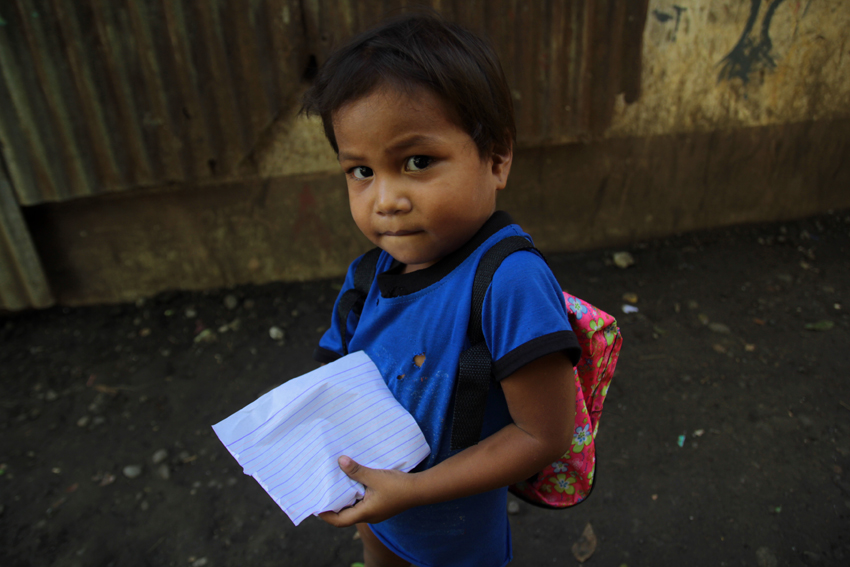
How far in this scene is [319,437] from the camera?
993 millimetres

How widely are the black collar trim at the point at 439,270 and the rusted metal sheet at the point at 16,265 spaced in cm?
293

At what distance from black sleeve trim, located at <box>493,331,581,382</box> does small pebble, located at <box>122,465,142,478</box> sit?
7.21 ft

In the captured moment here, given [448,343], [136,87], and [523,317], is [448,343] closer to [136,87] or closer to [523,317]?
[523,317]

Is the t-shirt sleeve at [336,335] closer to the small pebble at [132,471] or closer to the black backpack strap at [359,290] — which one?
the black backpack strap at [359,290]

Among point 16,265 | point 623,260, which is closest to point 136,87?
point 16,265

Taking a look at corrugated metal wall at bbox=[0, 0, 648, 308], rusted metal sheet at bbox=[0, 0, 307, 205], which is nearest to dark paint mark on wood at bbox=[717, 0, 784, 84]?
corrugated metal wall at bbox=[0, 0, 648, 308]

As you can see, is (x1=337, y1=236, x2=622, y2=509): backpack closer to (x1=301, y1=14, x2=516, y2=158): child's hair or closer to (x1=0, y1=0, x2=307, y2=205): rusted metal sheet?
(x1=301, y1=14, x2=516, y2=158): child's hair

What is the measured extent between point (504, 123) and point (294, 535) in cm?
184

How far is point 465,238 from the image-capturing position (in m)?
0.99

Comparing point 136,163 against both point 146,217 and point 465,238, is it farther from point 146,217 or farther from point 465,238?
point 465,238

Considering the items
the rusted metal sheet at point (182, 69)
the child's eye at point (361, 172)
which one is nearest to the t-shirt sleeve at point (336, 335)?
the child's eye at point (361, 172)

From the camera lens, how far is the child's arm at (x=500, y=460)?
893 millimetres

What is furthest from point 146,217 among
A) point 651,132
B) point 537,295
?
point 651,132

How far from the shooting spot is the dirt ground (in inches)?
78.6
